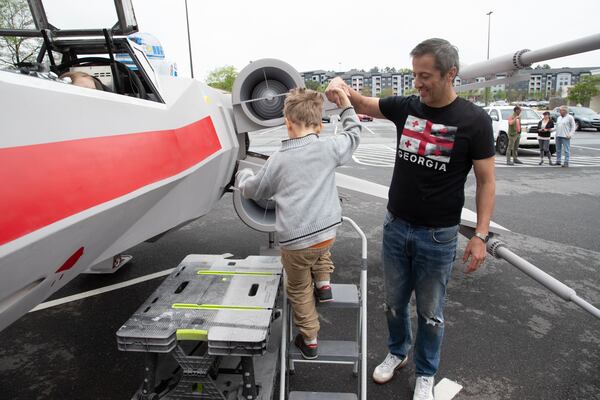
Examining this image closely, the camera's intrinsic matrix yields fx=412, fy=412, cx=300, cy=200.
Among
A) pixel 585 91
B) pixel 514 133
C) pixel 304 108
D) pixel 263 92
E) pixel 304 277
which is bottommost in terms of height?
pixel 514 133

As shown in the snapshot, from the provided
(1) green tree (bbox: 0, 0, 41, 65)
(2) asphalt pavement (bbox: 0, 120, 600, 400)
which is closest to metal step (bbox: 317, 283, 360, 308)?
(2) asphalt pavement (bbox: 0, 120, 600, 400)

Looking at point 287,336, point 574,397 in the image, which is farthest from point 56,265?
point 574,397

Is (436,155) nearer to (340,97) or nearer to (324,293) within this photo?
(340,97)

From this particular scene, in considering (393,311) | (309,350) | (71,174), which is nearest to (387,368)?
(393,311)

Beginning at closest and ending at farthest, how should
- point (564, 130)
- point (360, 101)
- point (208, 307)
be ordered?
1. point (208, 307)
2. point (360, 101)
3. point (564, 130)

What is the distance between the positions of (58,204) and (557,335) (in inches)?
147

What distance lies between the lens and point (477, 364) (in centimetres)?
304

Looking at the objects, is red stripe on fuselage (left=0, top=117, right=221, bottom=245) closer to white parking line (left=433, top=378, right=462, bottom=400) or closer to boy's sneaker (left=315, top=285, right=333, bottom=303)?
boy's sneaker (left=315, top=285, right=333, bottom=303)

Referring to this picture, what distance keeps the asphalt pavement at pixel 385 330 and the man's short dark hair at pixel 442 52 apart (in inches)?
A: 81.2

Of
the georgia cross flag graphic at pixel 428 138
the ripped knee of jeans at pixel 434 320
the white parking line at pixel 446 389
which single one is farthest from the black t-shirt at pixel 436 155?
the white parking line at pixel 446 389

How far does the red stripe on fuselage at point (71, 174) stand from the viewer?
Answer: 1255 mm

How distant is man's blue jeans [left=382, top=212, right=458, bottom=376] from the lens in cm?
234

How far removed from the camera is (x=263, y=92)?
3.62 m

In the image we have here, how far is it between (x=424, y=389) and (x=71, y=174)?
2.31 meters
